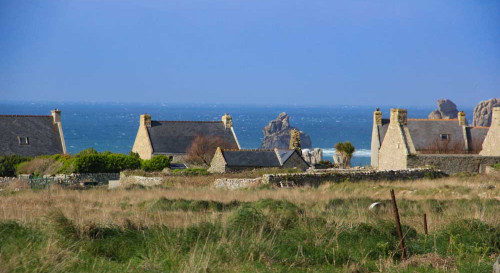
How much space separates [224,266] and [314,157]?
63.0m

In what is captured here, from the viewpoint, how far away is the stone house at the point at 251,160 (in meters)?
41.7

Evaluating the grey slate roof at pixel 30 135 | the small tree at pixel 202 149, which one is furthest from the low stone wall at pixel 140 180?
the small tree at pixel 202 149

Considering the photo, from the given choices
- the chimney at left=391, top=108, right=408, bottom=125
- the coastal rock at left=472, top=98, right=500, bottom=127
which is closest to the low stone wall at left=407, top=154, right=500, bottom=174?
the chimney at left=391, top=108, right=408, bottom=125

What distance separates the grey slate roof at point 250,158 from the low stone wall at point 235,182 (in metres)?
8.61

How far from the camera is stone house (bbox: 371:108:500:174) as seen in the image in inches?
1585

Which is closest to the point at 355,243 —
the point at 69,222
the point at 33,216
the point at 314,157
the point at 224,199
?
the point at 69,222

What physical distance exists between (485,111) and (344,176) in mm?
122933

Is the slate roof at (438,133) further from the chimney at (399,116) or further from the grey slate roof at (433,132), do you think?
the chimney at (399,116)

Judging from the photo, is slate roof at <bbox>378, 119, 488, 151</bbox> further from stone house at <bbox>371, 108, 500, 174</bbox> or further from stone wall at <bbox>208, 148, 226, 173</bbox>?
stone wall at <bbox>208, 148, 226, 173</bbox>

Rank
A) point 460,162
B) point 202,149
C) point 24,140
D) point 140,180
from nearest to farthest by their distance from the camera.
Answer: point 140,180 → point 460,162 → point 24,140 → point 202,149

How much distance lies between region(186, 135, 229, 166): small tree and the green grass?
130 ft

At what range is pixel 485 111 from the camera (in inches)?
5797

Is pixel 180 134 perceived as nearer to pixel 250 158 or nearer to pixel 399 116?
pixel 250 158

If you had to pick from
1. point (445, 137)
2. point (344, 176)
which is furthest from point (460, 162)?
point (445, 137)
